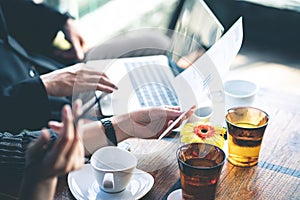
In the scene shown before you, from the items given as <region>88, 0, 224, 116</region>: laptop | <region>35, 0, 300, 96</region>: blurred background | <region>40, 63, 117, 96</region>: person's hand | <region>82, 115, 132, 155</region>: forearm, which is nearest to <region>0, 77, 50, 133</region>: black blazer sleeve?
<region>40, 63, 117, 96</region>: person's hand

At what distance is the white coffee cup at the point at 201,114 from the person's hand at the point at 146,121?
0.21 feet

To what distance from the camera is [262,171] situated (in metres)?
1.03

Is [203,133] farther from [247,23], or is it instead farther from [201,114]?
[247,23]

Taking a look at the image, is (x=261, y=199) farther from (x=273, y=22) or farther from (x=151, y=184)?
(x=273, y=22)

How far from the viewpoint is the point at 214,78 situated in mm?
1091

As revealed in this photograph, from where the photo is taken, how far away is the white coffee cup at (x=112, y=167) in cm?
92

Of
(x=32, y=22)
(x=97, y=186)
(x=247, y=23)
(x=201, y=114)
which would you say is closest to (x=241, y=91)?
(x=201, y=114)

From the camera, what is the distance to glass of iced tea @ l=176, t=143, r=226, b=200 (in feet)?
2.87

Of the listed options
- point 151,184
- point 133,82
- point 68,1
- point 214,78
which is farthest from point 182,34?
point 68,1

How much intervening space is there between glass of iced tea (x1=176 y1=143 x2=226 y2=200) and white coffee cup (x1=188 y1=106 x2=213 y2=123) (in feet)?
0.74

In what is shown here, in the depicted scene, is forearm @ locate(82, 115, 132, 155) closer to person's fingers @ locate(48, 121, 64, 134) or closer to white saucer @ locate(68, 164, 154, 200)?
white saucer @ locate(68, 164, 154, 200)

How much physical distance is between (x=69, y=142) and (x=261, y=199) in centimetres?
47

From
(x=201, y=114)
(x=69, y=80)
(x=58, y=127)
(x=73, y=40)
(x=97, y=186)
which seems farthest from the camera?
(x=73, y=40)

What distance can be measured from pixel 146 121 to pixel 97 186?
0.68 ft
